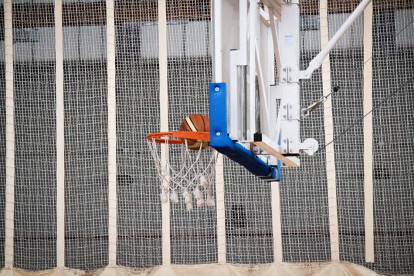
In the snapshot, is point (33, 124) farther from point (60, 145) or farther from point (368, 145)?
point (368, 145)

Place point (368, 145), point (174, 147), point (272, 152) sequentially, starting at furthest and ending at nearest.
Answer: point (174, 147) < point (368, 145) < point (272, 152)

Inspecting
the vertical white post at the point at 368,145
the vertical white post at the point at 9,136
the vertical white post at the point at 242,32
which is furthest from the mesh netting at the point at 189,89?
Answer: the vertical white post at the point at 242,32

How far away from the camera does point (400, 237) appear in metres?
6.91

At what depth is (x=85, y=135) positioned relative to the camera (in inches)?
285

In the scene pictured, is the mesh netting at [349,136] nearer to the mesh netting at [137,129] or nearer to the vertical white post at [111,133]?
the mesh netting at [137,129]

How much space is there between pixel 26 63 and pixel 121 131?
142 centimetres

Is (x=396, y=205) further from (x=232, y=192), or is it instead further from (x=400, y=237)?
(x=232, y=192)

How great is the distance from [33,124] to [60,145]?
473 millimetres

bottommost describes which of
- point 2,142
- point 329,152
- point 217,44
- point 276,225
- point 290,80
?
point 276,225

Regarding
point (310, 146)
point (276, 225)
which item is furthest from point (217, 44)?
point (276, 225)

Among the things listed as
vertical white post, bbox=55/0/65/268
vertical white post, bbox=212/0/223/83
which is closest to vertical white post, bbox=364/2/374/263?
vertical white post, bbox=212/0/223/83

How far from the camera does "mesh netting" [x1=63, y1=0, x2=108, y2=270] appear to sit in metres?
7.14

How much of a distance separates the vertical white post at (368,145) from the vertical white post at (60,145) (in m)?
3.45

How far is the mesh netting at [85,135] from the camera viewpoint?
23.4 ft
